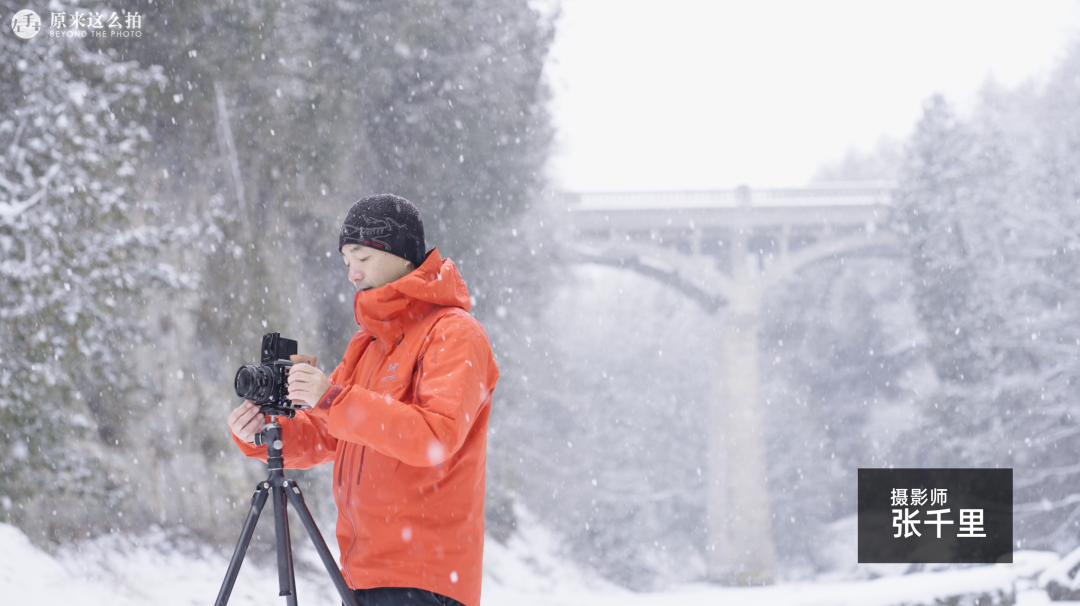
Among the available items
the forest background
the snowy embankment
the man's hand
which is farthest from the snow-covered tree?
the man's hand

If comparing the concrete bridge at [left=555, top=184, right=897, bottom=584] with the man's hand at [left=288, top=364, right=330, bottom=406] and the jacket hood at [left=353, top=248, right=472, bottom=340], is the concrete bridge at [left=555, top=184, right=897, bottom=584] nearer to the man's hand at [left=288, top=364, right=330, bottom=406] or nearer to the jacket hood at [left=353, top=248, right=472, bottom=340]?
the jacket hood at [left=353, top=248, right=472, bottom=340]

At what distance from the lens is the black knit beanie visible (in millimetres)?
1796

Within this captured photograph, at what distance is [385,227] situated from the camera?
1.80 metres

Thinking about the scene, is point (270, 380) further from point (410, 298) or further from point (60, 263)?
point (60, 263)

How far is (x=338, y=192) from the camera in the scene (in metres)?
10.7

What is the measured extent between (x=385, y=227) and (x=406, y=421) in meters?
0.51

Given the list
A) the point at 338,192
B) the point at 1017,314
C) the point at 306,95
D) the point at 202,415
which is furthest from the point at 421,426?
the point at 1017,314

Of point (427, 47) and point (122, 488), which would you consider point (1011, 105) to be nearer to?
point (427, 47)

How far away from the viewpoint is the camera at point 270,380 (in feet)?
5.25

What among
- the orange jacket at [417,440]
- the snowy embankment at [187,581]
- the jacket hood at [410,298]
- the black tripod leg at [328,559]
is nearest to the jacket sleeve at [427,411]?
the orange jacket at [417,440]

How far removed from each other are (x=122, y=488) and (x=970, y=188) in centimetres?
1808

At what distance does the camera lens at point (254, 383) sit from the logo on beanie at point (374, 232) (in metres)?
0.36

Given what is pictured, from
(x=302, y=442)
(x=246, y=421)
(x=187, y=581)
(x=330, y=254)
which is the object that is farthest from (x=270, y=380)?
(x=330, y=254)

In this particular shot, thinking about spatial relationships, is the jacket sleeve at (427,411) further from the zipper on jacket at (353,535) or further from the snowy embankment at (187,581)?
the snowy embankment at (187,581)
